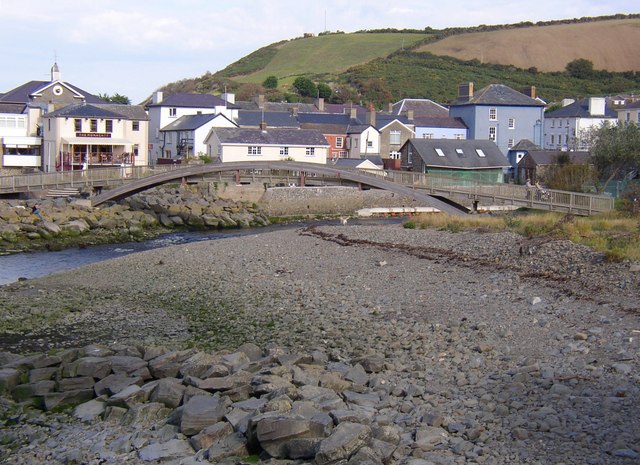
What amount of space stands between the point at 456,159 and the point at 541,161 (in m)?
6.23

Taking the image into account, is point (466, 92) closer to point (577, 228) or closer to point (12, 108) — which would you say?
point (12, 108)

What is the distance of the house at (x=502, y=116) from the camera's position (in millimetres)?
75250

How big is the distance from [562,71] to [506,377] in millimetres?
128690

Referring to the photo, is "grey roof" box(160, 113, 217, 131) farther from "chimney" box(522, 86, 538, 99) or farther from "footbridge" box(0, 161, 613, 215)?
"chimney" box(522, 86, 538, 99)

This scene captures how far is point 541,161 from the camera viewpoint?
6219 centimetres

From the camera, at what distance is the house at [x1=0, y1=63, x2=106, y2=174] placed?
207 feet

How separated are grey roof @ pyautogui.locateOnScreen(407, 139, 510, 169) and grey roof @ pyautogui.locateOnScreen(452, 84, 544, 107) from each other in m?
11.2

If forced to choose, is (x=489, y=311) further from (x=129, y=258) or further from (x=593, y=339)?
(x=129, y=258)

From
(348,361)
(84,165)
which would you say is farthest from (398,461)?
(84,165)

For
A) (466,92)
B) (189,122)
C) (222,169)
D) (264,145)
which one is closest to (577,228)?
(222,169)

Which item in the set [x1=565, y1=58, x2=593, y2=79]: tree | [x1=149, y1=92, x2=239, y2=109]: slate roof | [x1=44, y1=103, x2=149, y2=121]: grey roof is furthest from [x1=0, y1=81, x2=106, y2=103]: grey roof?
[x1=565, y1=58, x2=593, y2=79]: tree

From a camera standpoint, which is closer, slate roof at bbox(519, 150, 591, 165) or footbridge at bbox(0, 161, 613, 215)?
footbridge at bbox(0, 161, 613, 215)

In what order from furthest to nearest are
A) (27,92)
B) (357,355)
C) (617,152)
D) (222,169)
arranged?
(27,92)
(617,152)
(222,169)
(357,355)

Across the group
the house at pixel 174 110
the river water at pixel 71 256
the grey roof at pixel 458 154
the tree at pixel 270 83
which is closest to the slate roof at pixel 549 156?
the grey roof at pixel 458 154
